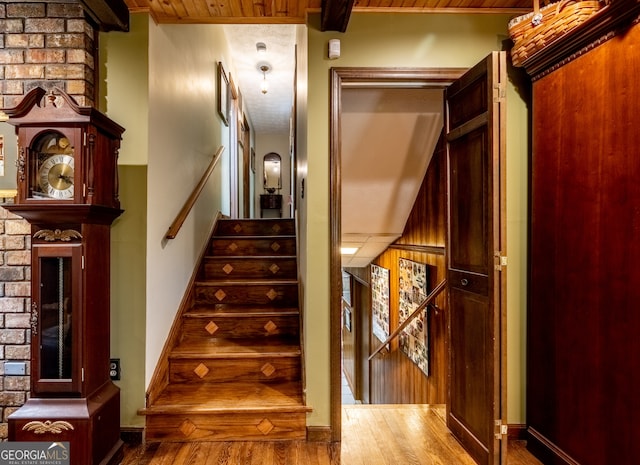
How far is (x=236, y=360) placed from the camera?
247cm

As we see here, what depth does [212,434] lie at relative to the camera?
214cm

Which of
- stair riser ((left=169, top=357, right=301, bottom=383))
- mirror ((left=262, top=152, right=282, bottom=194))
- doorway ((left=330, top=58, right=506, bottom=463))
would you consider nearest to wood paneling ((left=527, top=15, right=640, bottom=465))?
doorway ((left=330, top=58, right=506, bottom=463))

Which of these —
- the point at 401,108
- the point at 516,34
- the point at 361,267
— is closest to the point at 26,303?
the point at 401,108

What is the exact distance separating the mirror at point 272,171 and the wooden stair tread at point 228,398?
21.0 ft

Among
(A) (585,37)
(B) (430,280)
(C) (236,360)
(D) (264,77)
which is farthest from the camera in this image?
(D) (264,77)

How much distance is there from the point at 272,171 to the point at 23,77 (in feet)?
21.3

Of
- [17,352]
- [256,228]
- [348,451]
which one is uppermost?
[256,228]

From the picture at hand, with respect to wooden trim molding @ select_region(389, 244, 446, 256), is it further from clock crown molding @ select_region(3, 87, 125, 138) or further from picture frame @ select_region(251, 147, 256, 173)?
picture frame @ select_region(251, 147, 256, 173)

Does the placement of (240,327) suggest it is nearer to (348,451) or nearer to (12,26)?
(348,451)

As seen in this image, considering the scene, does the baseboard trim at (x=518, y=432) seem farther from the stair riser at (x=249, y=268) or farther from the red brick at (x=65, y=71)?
the red brick at (x=65, y=71)

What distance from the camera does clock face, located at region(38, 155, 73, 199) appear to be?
179 cm

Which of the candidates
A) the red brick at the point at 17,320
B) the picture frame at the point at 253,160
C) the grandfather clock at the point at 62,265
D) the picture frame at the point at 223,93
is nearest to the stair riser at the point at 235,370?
the grandfather clock at the point at 62,265

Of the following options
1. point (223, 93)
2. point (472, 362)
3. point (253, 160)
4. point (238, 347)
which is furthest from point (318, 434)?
point (253, 160)

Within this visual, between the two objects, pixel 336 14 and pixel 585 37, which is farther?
pixel 336 14
